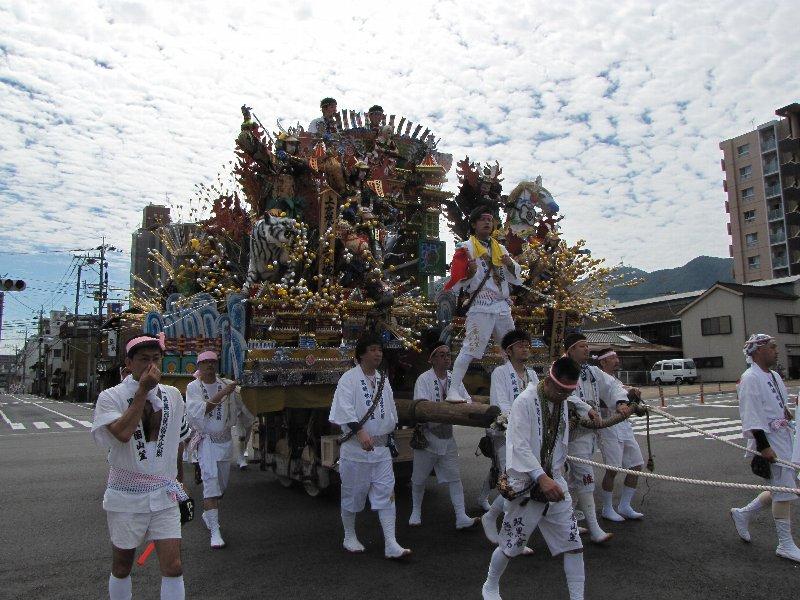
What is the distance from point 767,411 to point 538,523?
284cm

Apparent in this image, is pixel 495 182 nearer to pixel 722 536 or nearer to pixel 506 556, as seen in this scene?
pixel 722 536

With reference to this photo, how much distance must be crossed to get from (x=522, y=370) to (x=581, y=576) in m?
2.29

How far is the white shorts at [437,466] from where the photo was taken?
254 inches

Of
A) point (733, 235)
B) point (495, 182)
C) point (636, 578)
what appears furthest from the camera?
point (733, 235)

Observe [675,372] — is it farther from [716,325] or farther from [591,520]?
[591,520]

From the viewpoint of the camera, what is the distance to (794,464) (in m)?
4.77

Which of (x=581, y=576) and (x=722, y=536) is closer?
(x=581, y=576)

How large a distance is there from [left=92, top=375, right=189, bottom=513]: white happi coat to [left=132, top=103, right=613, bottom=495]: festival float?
241 centimetres

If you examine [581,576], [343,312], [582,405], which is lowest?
[581,576]

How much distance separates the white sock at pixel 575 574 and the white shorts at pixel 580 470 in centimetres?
208

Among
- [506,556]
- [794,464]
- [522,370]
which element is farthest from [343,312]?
[794,464]

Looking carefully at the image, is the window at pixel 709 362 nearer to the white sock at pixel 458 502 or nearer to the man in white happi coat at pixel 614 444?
the man in white happi coat at pixel 614 444

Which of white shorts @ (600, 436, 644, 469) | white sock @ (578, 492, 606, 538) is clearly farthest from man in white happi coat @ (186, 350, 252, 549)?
white shorts @ (600, 436, 644, 469)

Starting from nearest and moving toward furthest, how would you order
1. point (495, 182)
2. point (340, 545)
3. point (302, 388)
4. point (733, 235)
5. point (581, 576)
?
point (581, 576) < point (340, 545) < point (302, 388) < point (495, 182) < point (733, 235)
